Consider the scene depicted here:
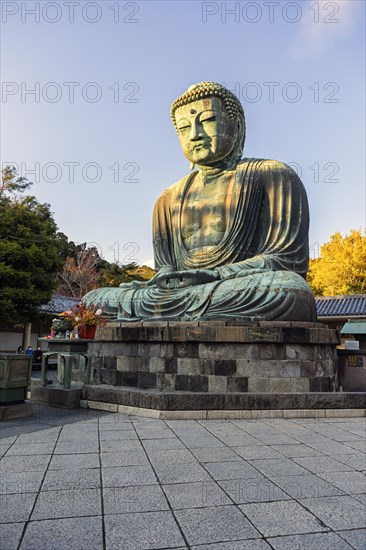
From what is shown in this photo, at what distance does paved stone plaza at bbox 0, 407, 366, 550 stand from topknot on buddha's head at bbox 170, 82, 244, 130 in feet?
23.2

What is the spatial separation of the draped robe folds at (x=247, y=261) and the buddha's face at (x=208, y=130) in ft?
2.07

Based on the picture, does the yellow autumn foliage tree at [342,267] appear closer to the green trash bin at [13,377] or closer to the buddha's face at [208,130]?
the buddha's face at [208,130]

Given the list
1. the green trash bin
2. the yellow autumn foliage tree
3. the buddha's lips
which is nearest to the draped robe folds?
the buddha's lips

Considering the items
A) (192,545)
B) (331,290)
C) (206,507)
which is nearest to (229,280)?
(206,507)

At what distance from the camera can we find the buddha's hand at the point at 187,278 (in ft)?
25.0

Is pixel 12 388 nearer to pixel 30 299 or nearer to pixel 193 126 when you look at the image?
pixel 193 126

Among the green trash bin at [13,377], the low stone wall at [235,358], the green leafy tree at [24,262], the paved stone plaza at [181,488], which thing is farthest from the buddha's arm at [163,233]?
the green leafy tree at [24,262]

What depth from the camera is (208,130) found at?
357 inches

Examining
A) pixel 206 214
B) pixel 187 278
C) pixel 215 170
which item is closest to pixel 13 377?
pixel 187 278

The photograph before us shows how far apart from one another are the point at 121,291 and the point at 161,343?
229 cm

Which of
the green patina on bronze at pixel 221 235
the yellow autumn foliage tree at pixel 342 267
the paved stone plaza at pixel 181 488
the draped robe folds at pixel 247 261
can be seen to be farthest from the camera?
the yellow autumn foliage tree at pixel 342 267

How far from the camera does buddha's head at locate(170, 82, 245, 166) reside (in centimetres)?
901

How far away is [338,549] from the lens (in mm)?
2064

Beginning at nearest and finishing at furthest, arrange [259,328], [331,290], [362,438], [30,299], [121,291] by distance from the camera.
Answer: [362,438] < [259,328] < [121,291] < [30,299] < [331,290]
